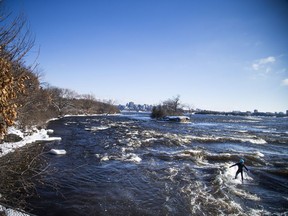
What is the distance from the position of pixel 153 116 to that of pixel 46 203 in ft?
Result: 286

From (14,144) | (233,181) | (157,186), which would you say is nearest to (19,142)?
(14,144)

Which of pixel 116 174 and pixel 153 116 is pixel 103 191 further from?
pixel 153 116

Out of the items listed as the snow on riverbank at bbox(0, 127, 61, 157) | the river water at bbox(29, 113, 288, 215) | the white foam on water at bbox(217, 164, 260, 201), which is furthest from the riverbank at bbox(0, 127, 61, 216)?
the white foam on water at bbox(217, 164, 260, 201)

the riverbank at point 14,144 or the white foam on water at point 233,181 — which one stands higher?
the riverbank at point 14,144

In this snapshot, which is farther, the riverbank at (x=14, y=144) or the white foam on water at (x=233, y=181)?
the white foam on water at (x=233, y=181)

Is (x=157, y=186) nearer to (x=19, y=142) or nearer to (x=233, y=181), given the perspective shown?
(x=233, y=181)

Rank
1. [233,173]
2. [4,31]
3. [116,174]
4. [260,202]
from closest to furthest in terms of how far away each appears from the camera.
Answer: [4,31]
[260,202]
[116,174]
[233,173]

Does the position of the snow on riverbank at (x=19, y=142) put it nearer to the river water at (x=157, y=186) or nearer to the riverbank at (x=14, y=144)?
the riverbank at (x=14, y=144)

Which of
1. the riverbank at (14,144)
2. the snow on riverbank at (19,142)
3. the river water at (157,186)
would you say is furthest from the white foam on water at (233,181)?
the snow on riverbank at (19,142)

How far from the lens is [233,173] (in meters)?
16.4

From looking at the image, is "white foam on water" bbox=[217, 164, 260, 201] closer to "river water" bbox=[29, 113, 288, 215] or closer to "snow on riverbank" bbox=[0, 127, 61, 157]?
"river water" bbox=[29, 113, 288, 215]

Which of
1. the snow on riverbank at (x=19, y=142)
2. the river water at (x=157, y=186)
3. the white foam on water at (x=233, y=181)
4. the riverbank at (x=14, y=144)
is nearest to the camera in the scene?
the riverbank at (x=14, y=144)

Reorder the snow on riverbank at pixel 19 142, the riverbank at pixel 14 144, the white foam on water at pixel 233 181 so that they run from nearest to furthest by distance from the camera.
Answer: the riverbank at pixel 14 144 < the white foam on water at pixel 233 181 < the snow on riverbank at pixel 19 142

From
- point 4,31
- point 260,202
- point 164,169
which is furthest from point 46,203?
point 260,202
